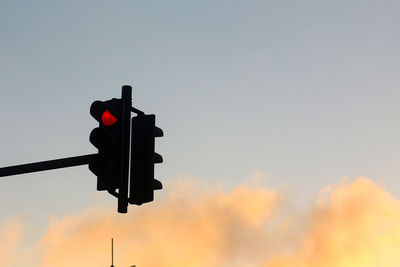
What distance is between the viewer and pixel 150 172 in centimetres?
730

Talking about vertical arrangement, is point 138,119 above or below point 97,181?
above

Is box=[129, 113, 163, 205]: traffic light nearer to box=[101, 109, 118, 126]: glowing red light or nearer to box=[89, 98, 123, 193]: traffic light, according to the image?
box=[89, 98, 123, 193]: traffic light

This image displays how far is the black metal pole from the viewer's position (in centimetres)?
697

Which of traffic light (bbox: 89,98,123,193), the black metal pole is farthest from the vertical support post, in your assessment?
the black metal pole

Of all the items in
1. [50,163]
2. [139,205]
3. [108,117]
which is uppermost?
[108,117]

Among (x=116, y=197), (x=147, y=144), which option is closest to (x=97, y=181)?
(x=116, y=197)

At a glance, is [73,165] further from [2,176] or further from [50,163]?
[2,176]

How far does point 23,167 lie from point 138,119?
150 cm

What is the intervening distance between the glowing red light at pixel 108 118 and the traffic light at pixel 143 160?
36cm

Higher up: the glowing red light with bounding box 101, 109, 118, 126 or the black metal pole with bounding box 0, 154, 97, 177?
the glowing red light with bounding box 101, 109, 118, 126

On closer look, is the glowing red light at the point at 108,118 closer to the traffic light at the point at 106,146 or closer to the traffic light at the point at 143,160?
the traffic light at the point at 106,146

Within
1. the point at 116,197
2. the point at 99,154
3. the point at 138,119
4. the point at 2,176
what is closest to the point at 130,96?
the point at 138,119

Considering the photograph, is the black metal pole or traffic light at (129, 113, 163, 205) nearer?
the black metal pole

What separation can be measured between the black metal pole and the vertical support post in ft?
1.25
